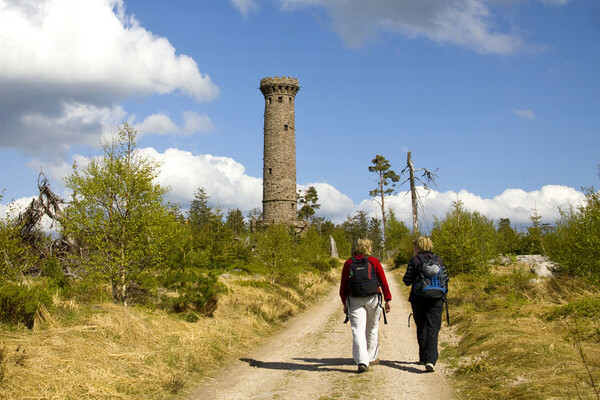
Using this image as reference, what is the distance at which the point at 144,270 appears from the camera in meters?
13.0

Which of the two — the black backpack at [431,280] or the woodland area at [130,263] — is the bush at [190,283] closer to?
the woodland area at [130,263]

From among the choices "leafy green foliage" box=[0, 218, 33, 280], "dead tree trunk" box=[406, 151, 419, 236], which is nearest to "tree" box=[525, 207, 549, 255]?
"dead tree trunk" box=[406, 151, 419, 236]

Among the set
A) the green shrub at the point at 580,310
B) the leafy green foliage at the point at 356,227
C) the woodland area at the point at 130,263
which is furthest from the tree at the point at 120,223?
the leafy green foliage at the point at 356,227

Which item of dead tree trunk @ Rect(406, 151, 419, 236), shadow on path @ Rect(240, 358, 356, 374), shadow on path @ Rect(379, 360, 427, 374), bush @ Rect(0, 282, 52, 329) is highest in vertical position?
dead tree trunk @ Rect(406, 151, 419, 236)

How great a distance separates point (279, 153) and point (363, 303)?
137 feet

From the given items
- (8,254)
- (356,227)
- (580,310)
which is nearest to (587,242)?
(580,310)

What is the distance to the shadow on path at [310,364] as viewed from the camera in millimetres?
8365

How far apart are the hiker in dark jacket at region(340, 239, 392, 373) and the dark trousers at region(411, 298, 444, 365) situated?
58cm

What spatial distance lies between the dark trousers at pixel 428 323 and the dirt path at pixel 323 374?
35cm

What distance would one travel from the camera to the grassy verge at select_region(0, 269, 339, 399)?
6359mm

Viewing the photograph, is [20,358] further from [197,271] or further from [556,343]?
[556,343]

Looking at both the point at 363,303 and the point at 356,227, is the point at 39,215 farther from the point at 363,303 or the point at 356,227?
the point at 356,227

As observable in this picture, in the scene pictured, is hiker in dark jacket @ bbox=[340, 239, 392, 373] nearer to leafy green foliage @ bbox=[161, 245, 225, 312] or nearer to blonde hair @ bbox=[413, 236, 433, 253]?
blonde hair @ bbox=[413, 236, 433, 253]

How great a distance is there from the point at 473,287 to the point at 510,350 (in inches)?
421
